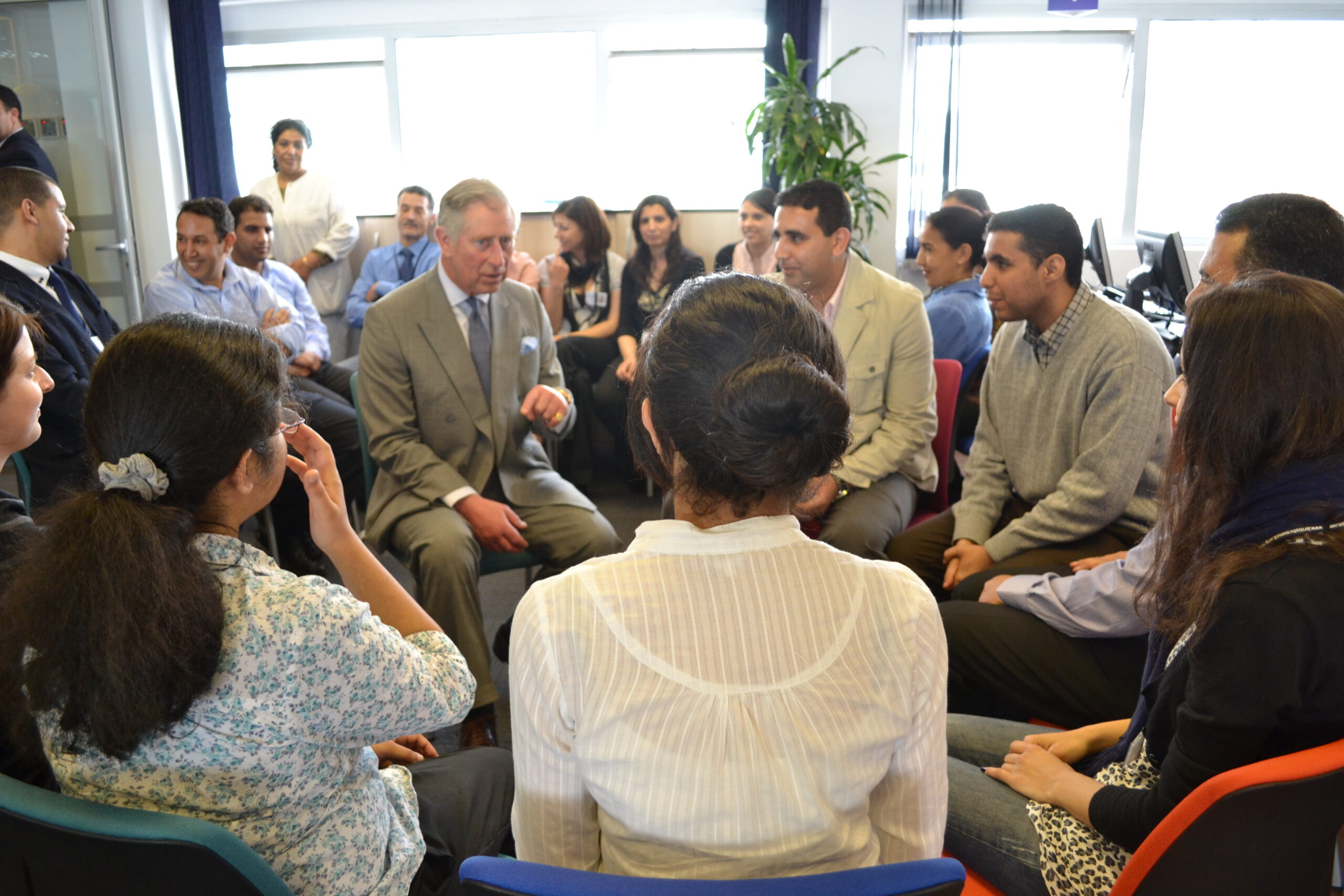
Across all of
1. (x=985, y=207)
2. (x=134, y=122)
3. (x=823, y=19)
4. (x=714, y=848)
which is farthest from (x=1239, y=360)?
(x=134, y=122)

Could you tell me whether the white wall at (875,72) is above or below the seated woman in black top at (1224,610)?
above

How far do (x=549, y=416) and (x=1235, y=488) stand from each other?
1.82 metres

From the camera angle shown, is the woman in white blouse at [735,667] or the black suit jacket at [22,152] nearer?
the woman in white blouse at [735,667]

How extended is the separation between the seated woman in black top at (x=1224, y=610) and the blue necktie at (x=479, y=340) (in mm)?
1749

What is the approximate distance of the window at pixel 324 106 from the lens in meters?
6.81

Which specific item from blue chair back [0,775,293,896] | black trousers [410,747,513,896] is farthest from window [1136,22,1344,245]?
blue chair back [0,775,293,896]

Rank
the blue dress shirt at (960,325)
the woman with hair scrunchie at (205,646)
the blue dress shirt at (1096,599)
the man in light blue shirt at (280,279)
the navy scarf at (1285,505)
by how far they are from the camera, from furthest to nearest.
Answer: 1. the man in light blue shirt at (280,279)
2. the blue dress shirt at (960,325)
3. the blue dress shirt at (1096,599)
4. the navy scarf at (1285,505)
5. the woman with hair scrunchie at (205,646)

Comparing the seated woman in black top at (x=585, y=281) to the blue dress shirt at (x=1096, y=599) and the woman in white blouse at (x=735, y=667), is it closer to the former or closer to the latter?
the blue dress shirt at (x=1096, y=599)

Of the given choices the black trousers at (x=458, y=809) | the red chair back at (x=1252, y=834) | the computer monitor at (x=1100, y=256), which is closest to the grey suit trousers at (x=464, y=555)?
the black trousers at (x=458, y=809)

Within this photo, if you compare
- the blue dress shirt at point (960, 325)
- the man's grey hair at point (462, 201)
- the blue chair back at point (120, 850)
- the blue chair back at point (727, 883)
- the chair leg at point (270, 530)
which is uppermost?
the man's grey hair at point (462, 201)

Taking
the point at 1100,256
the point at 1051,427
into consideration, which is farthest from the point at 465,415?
the point at 1100,256

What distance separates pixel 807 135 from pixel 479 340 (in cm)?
383

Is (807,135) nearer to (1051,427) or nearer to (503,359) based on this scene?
(503,359)

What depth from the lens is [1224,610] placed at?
1007mm
